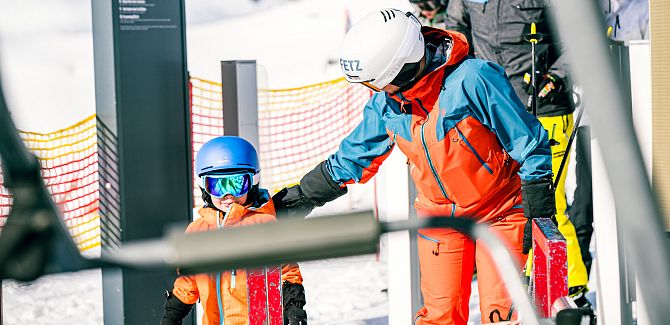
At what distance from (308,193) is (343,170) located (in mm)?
180

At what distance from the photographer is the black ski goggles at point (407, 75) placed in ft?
13.0

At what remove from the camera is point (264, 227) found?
93 cm

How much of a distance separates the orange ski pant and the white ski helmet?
78cm

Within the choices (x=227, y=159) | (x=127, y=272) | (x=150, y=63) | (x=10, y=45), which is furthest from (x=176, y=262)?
(x=10, y=45)

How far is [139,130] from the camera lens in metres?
4.79

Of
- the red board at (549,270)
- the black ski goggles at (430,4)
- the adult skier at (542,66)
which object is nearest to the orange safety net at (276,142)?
the black ski goggles at (430,4)

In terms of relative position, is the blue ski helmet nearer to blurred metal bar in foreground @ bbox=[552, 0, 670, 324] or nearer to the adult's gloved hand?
the adult's gloved hand

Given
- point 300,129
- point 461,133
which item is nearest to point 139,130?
point 461,133

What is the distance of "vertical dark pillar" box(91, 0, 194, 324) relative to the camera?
15.4ft

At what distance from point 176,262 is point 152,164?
4.01 m

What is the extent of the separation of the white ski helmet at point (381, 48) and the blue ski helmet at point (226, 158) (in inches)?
20.6

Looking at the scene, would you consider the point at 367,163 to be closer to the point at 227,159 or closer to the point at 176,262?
the point at 227,159

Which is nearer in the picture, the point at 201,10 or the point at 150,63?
the point at 150,63

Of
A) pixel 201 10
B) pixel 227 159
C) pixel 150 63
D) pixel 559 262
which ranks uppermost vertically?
pixel 201 10
